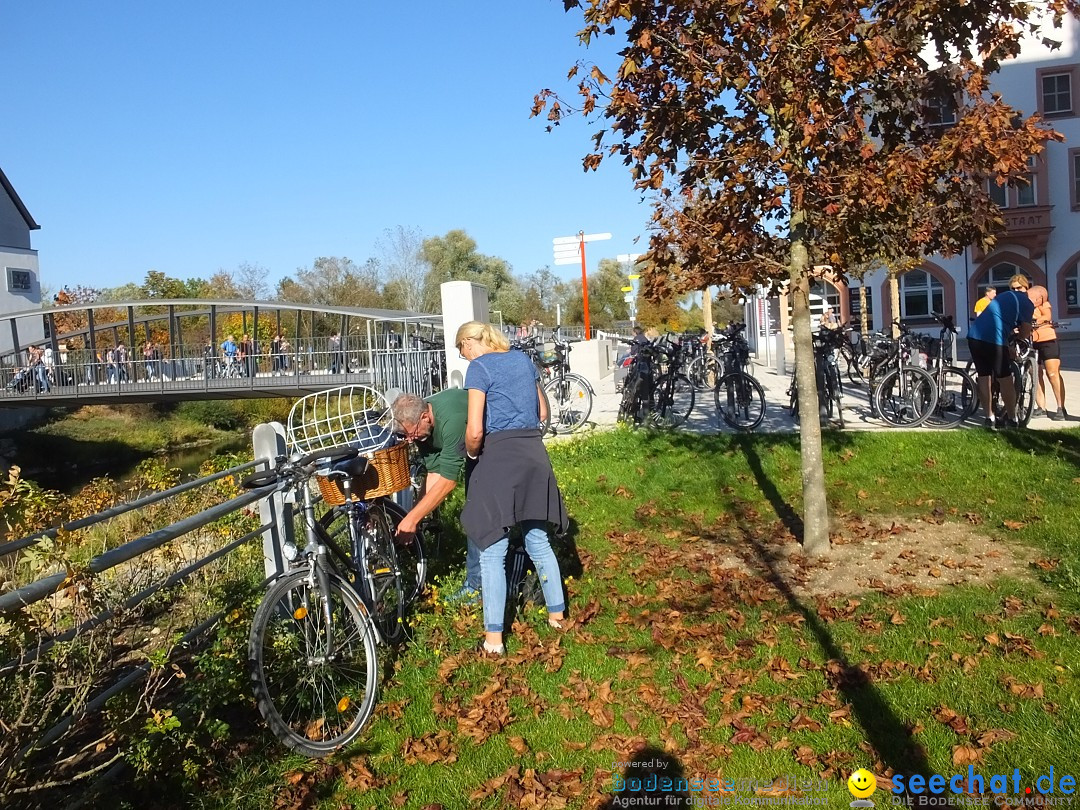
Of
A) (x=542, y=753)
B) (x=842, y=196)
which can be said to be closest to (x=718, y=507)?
(x=842, y=196)

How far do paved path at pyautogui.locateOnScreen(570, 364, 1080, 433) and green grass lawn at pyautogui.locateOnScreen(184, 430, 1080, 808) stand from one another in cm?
355

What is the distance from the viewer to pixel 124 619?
334cm

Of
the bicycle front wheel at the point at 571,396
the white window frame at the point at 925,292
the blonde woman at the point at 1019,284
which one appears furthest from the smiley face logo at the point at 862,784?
the white window frame at the point at 925,292

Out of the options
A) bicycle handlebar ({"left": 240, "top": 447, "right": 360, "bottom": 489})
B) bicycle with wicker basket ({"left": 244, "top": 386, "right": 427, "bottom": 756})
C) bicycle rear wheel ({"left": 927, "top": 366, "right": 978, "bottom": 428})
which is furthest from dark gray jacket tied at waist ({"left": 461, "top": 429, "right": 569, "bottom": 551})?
bicycle rear wheel ({"left": 927, "top": 366, "right": 978, "bottom": 428})

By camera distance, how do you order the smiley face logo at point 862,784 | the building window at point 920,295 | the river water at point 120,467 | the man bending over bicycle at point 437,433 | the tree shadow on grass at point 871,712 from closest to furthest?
the smiley face logo at point 862,784, the tree shadow on grass at point 871,712, the man bending over bicycle at point 437,433, the river water at point 120,467, the building window at point 920,295

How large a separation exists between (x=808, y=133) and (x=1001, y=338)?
228 inches

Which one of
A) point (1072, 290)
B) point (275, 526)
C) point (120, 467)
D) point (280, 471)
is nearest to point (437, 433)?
point (275, 526)

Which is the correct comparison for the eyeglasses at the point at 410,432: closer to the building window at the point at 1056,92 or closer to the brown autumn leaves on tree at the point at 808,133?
the brown autumn leaves on tree at the point at 808,133

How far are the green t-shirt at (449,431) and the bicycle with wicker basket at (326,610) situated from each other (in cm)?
33

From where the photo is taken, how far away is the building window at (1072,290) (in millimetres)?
34938

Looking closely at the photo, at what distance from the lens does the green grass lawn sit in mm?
3562

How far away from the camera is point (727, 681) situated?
4367 millimetres

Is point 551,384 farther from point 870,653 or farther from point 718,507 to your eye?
point 870,653

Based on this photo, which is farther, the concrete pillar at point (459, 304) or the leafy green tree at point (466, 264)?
the leafy green tree at point (466, 264)
